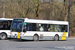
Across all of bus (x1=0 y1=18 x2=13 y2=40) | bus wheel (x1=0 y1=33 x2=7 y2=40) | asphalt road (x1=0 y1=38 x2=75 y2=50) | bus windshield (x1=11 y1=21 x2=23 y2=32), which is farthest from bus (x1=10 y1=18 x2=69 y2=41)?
asphalt road (x1=0 y1=38 x2=75 y2=50)

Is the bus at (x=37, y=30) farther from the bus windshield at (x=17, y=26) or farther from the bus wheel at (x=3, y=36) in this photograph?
the bus wheel at (x=3, y=36)

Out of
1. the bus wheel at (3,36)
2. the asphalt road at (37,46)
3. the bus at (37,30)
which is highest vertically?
the bus at (37,30)

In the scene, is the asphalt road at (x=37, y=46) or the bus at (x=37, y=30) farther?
the bus at (x=37, y=30)

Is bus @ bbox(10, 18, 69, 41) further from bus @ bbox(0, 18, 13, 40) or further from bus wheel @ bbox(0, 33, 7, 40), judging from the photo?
bus wheel @ bbox(0, 33, 7, 40)

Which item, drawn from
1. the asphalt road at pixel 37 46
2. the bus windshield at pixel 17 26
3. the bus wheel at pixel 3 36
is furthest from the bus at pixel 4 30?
the asphalt road at pixel 37 46

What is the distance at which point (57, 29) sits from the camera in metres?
25.2

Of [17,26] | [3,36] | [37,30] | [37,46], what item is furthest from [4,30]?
[37,46]

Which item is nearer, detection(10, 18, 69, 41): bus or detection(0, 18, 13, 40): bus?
detection(10, 18, 69, 41): bus

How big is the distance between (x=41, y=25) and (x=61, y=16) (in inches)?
593

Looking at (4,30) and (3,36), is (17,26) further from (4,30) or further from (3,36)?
(3,36)

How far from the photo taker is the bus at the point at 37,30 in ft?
72.9

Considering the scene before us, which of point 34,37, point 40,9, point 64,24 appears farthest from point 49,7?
point 34,37

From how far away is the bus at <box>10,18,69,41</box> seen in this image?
22234 mm

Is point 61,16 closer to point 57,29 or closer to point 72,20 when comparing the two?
point 72,20
